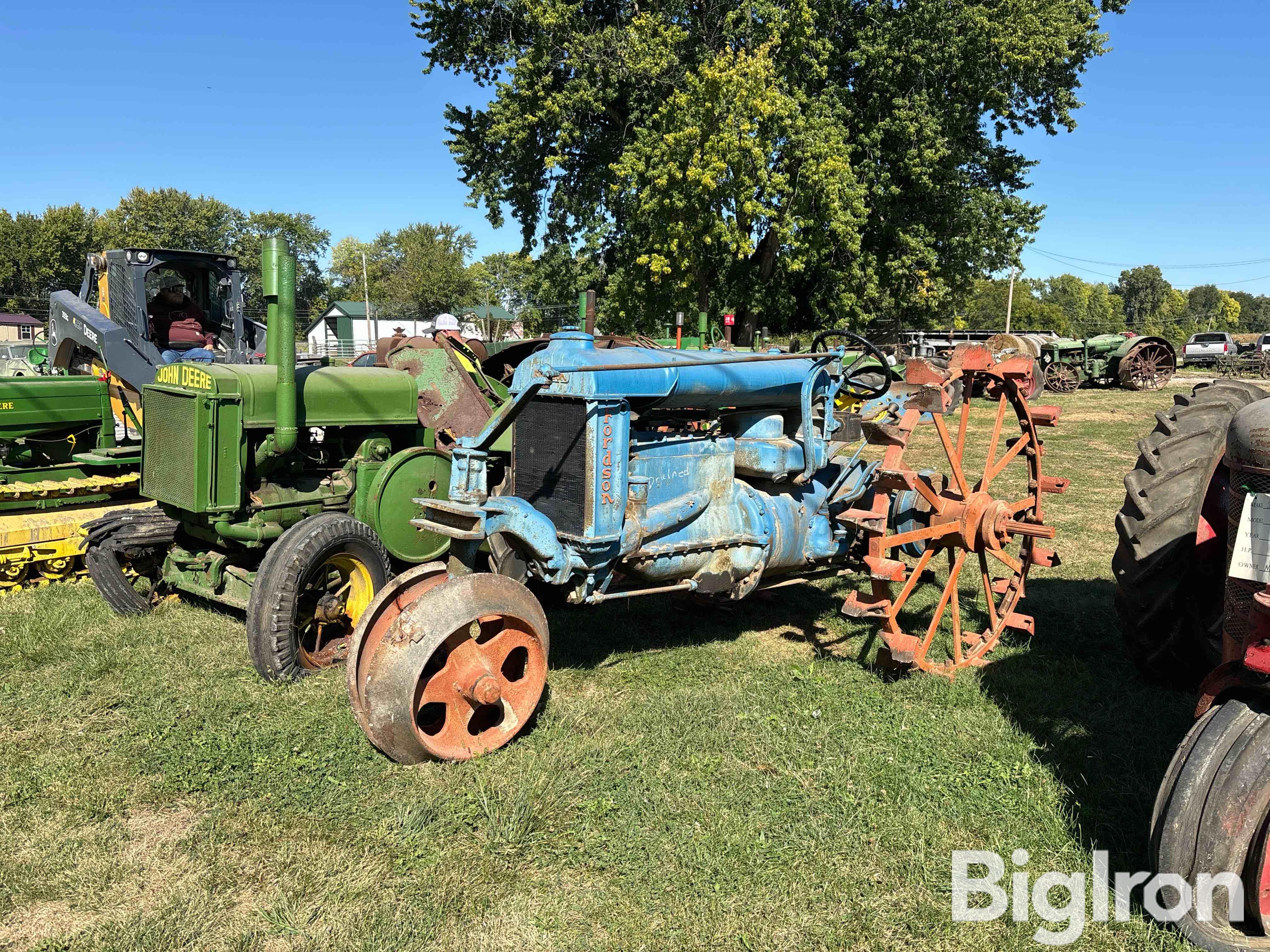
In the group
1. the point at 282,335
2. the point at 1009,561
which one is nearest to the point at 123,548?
the point at 282,335

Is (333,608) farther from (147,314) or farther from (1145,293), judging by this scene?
(1145,293)

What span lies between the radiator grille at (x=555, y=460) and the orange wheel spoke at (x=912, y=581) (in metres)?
1.89

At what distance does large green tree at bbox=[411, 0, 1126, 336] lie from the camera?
858 inches

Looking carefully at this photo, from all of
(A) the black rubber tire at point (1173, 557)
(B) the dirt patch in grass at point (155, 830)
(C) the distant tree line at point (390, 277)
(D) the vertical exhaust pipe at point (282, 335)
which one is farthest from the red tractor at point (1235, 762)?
(C) the distant tree line at point (390, 277)

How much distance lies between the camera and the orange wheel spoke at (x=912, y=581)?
16.4 ft

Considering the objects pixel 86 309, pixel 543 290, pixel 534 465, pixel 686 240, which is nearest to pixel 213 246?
pixel 543 290

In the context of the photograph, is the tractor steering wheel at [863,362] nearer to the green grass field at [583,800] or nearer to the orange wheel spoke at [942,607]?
the orange wheel spoke at [942,607]

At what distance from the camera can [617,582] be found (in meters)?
4.79

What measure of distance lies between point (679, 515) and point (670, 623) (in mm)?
1500

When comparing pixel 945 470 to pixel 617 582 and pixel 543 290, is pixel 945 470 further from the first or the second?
pixel 543 290

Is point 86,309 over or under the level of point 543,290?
under

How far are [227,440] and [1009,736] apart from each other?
4.55m

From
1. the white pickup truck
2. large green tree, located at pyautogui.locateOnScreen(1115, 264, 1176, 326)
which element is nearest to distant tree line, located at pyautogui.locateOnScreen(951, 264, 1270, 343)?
large green tree, located at pyautogui.locateOnScreen(1115, 264, 1176, 326)

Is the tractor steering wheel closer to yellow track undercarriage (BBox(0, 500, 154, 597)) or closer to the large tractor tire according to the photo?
the large tractor tire
